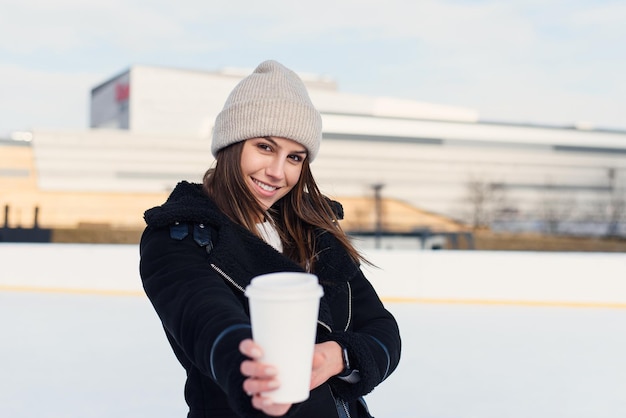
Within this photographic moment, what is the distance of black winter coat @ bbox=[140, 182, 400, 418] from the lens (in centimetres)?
88

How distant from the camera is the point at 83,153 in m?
36.0

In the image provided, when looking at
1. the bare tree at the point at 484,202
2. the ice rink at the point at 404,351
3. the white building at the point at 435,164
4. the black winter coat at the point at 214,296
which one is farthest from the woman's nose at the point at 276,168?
the bare tree at the point at 484,202

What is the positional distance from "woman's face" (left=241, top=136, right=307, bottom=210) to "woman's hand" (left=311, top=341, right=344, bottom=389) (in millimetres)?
347

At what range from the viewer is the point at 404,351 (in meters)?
4.72

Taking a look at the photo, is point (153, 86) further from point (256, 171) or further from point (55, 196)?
point (256, 171)

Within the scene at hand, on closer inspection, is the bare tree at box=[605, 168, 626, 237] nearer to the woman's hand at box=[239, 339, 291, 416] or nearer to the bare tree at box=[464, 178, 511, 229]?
the bare tree at box=[464, 178, 511, 229]

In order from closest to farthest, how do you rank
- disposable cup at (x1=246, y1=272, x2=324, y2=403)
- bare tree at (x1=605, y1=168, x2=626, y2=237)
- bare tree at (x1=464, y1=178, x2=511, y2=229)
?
1. disposable cup at (x1=246, y1=272, x2=324, y2=403)
2. bare tree at (x1=605, y1=168, x2=626, y2=237)
3. bare tree at (x1=464, y1=178, x2=511, y2=229)

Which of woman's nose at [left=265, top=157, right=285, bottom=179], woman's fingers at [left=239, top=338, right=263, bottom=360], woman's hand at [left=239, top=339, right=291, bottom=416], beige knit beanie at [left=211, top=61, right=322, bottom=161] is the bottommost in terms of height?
woman's hand at [left=239, top=339, right=291, bottom=416]

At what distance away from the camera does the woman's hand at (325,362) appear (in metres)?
0.83

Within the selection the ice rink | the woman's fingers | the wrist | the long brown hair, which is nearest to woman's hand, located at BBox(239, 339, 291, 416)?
the woman's fingers

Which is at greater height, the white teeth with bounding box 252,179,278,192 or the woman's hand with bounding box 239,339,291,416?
the white teeth with bounding box 252,179,278,192

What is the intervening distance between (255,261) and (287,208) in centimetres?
24

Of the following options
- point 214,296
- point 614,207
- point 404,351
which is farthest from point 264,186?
point 614,207

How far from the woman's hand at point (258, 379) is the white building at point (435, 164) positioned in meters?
33.6
